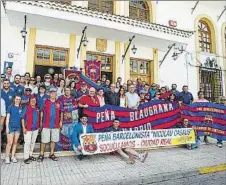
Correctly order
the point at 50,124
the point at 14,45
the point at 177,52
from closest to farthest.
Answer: the point at 50,124 < the point at 14,45 < the point at 177,52

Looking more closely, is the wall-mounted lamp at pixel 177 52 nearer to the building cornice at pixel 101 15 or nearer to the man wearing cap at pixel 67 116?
the building cornice at pixel 101 15

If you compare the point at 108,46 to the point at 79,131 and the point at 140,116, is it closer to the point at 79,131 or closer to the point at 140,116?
the point at 140,116

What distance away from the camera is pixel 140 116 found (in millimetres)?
7559

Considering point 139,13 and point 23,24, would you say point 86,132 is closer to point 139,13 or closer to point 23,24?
point 23,24

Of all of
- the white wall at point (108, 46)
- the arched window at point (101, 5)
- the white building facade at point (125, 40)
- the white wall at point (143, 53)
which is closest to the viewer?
the white building facade at point (125, 40)

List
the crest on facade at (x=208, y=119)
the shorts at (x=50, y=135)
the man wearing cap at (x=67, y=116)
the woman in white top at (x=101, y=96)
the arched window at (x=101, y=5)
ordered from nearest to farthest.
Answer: the shorts at (x=50, y=135) → the man wearing cap at (x=67, y=116) → the woman in white top at (x=101, y=96) → the crest on facade at (x=208, y=119) → the arched window at (x=101, y=5)

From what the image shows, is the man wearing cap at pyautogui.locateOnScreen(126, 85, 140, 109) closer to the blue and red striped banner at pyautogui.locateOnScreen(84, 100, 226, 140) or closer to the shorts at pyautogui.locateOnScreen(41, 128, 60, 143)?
the blue and red striped banner at pyautogui.locateOnScreen(84, 100, 226, 140)

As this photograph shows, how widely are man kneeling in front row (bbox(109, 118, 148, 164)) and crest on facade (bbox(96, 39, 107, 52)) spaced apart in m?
4.96

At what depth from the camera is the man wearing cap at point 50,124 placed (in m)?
5.98

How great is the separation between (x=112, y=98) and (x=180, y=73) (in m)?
6.94

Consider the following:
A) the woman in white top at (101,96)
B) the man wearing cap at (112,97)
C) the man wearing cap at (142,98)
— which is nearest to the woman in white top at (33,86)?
the woman in white top at (101,96)

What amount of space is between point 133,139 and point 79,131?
5.64ft

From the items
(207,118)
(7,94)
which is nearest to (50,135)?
(7,94)

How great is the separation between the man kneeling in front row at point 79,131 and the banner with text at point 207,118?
3.89m
